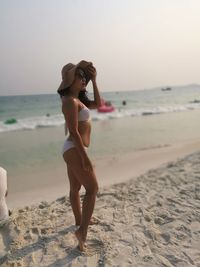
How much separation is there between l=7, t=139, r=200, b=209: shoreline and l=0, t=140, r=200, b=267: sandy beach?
1.22 meters

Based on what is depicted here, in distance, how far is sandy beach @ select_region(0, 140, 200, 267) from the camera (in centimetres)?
373

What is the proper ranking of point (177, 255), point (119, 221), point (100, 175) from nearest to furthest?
point (177, 255) < point (119, 221) < point (100, 175)

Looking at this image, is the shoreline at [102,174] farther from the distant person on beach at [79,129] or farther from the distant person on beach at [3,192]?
the distant person on beach at [79,129]

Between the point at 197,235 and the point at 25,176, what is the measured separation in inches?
209

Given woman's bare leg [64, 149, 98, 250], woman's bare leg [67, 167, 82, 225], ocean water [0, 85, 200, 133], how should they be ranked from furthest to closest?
ocean water [0, 85, 200, 133] < woman's bare leg [67, 167, 82, 225] < woman's bare leg [64, 149, 98, 250]

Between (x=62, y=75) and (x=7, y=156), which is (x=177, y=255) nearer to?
(x=62, y=75)

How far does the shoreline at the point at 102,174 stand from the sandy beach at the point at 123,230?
1.22m

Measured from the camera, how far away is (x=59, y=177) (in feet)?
27.6

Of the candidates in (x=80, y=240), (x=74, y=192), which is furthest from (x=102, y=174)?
(x=80, y=240)

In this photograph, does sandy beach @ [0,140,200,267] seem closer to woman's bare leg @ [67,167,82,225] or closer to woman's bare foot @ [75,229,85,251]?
woman's bare foot @ [75,229,85,251]

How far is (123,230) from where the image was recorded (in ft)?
14.3

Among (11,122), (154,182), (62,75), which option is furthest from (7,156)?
(11,122)

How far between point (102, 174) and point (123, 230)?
13.5 ft

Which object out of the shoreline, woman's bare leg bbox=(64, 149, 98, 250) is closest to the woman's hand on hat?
woman's bare leg bbox=(64, 149, 98, 250)
